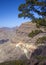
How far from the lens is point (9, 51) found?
12000 cm

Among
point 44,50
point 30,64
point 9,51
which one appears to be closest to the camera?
point 30,64

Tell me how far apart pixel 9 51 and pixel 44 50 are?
988 inches

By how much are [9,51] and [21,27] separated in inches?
1116

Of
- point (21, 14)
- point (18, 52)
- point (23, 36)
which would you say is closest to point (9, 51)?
point (18, 52)

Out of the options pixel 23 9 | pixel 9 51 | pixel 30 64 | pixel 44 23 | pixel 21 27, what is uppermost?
pixel 23 9

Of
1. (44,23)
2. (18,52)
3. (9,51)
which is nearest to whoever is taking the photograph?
(44,23)

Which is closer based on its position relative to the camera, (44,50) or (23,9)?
(23,9)

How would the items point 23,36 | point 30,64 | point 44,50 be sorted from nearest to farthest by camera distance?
point 30,64 < point 44,50 < point 23,36

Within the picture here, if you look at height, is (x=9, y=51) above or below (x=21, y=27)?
below

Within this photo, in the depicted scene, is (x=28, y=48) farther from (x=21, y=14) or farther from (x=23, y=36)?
(x=21, y=14)

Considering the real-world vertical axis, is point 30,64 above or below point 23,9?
below

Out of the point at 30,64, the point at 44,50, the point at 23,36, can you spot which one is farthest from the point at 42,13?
the point at 23,36

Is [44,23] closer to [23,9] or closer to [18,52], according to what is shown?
[23,9]

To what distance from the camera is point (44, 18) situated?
82.8 ft
